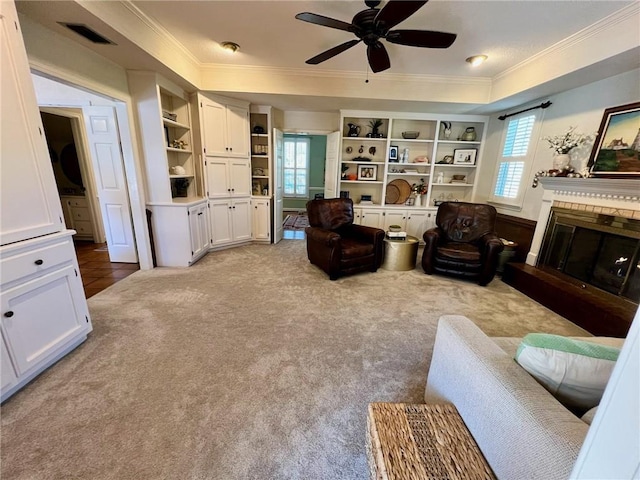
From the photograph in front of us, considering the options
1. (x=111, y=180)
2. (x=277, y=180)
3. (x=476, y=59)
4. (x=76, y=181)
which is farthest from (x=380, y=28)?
(x=76, y=181)

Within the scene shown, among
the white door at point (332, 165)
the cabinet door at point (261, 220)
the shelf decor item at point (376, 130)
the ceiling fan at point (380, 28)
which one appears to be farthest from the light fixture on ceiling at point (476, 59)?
the cabinet door at point (261, 220)

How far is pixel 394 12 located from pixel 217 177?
3.20 metres

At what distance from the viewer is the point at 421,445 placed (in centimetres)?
97

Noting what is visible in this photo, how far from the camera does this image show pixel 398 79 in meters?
3.64

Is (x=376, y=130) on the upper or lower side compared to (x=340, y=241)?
upper

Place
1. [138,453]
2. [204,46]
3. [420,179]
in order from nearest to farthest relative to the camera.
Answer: [138,453] → [204,46] → [420,179]

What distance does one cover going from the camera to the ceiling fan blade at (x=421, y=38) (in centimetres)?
196

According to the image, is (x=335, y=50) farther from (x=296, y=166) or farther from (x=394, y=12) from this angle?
(x=296, y=166)

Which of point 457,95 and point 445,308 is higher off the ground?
point 457,95

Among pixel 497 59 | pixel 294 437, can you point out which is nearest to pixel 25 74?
pixel 294 437

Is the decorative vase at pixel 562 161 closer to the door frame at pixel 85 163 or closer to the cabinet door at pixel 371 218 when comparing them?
the cabinet door at pixel 371 218

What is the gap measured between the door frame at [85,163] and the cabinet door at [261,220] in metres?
2.30

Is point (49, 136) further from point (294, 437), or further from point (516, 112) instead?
point (516, 112)

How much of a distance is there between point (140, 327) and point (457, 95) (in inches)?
185
